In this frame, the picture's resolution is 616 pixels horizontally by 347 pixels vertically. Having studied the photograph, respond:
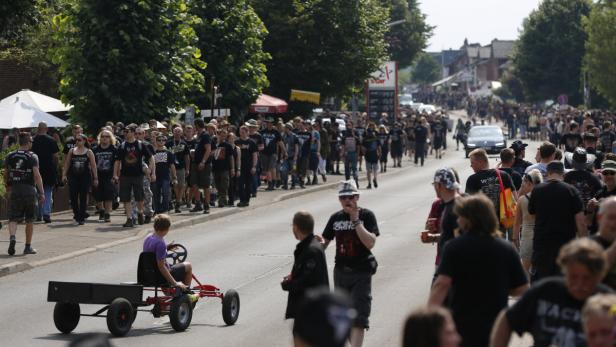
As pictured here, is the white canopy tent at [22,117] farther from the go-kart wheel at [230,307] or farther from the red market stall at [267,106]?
the go-kart wheel at [230,307]

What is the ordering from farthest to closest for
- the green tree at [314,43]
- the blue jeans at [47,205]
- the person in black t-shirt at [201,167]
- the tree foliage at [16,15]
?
the green tree at [314,43], the person in black t-shirt at [201,167], the blue jeans at [47,205], the tree foliage at [16,15]

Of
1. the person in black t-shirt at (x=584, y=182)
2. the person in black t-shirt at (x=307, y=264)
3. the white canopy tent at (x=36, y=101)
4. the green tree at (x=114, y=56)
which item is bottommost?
the person in black t-shirt at (x=307, y=264)

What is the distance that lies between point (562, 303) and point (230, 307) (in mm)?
7176

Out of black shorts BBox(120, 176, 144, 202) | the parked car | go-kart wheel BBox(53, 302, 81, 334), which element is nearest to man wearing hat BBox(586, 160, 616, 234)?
go-kart wheel BBox(53, 302, 81, 334)

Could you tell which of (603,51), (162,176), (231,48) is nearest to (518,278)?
(162,176)

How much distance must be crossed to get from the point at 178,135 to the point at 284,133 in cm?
825

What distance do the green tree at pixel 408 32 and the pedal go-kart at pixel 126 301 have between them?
94.2m

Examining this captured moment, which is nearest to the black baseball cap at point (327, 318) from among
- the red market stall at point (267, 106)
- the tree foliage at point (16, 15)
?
the tree foliage at point (16, 15)

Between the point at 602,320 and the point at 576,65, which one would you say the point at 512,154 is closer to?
the point at 602,320

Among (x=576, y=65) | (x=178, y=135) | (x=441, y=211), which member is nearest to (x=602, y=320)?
(x=441, y=211)

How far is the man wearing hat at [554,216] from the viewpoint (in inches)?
487

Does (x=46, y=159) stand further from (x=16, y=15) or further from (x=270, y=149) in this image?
(x=270, y=149)

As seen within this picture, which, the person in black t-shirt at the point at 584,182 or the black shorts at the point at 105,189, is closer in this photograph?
the person in black t-shirt at the point at 584,182

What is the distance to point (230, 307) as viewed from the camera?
1403 cm
